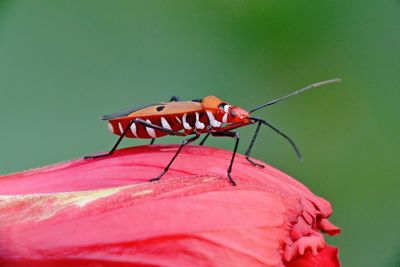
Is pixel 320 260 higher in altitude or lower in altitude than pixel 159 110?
lower

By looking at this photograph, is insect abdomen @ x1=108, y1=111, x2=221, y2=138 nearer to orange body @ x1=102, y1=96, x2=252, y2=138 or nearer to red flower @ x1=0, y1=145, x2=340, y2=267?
orange body @ x1=102, y1=96, x2=252, y2=138

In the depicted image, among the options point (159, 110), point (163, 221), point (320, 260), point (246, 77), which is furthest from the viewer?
point (246, 77)

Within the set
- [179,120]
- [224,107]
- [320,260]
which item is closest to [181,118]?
[179,120]

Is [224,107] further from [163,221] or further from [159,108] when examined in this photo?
[163,221]

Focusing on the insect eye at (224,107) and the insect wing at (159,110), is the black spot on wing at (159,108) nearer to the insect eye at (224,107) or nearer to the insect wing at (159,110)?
the insect wing at (159,110)

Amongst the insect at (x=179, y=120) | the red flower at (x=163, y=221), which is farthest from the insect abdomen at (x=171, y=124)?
the red flower at (x=163, y=221)

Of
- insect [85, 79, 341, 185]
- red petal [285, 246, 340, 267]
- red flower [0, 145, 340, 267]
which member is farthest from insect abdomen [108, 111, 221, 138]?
red petal [285, 246, 340, 267]
